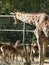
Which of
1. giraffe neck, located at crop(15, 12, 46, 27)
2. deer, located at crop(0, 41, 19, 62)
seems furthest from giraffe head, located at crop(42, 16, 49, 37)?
deer, located at crop(0, 41, 19, 62)

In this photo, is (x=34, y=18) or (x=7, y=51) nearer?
(x=34, y=18)

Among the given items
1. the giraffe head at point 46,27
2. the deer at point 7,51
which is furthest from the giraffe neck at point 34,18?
the deer at point 7,51

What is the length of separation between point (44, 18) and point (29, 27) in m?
4.59

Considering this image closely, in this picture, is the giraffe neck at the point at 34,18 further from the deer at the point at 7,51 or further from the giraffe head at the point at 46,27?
the deer at the point at 7,51

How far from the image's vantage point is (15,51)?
11.3 m

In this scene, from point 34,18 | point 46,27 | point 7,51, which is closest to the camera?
point 46,27

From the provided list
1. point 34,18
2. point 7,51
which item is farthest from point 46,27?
point 7,51

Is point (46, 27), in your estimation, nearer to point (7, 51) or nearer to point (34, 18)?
point (34, 18)

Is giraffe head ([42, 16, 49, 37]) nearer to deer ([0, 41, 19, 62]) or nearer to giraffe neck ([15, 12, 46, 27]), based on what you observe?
giraffe neck ([15, 12, 46, 27])

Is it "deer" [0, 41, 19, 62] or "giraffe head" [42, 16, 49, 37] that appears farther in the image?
"deer" [0, 41, 19, 62]

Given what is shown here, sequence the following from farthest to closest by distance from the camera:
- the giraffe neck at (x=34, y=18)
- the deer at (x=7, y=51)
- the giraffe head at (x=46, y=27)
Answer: the deer at (x=7, y=51)
the giraffe neck at (x=34, y=18)
the giraffe head at (x=46, y=27)

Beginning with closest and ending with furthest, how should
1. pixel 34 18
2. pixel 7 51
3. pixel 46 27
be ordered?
pixel 46 27, pixel 34 18, pixel 7 51

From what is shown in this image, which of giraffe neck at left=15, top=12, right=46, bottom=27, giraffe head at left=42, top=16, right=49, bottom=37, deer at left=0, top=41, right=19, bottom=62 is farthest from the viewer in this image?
deer at left=0, top=41, right=19, bottom=62

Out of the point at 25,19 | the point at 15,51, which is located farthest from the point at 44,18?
the point at 15,51
